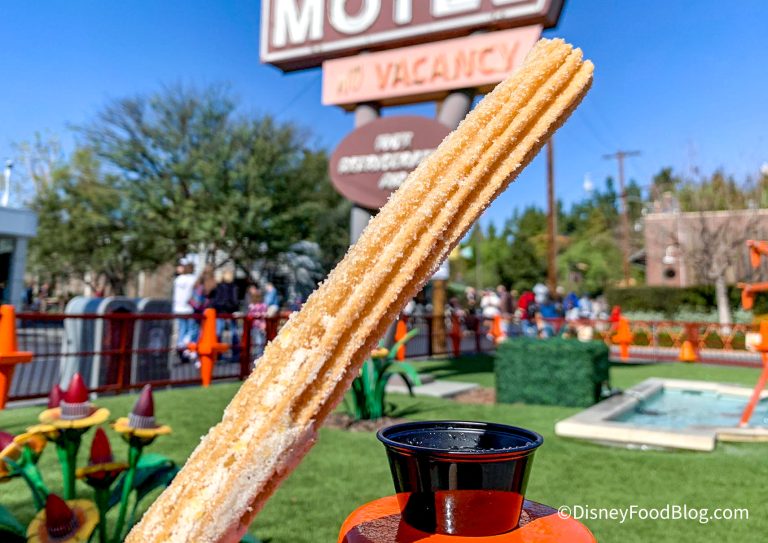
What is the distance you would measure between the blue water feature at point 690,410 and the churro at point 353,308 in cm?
637

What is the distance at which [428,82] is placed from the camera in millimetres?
10469

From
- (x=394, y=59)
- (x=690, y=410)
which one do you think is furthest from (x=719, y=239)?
(x=394, y=59)

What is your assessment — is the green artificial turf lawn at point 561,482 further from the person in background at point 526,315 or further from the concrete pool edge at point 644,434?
the person in background at point 526,315

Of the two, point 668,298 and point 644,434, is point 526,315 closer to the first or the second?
point 644,434

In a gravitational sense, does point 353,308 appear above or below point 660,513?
above

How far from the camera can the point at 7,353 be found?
419 centimetres

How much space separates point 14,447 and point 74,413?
0.22 m

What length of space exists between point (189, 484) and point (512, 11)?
10.5 m

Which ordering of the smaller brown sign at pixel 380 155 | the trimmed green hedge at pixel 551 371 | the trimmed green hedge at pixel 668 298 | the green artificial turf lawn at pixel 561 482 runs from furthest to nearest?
the trimmed green hedge at pixel 668 298 → the smaller brown sign at pixel 380 155 → the trimmed green hedge at pixel 551 371 → the green artificial turf lawn at pixel 561 482

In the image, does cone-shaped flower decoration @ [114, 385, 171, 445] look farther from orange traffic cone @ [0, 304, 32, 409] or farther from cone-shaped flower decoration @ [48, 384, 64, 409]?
orange traffic cone @ [0, 304, 32, 409]

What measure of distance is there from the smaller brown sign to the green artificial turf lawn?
5442 mm

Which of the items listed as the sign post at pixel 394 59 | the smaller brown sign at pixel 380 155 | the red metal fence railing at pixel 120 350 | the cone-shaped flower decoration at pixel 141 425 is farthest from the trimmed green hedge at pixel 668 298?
the cone-shaped flower decoration at pixel 141 425

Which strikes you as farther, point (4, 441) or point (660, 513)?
point (660, 513)

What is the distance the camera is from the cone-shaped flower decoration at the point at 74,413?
82.0 inches
